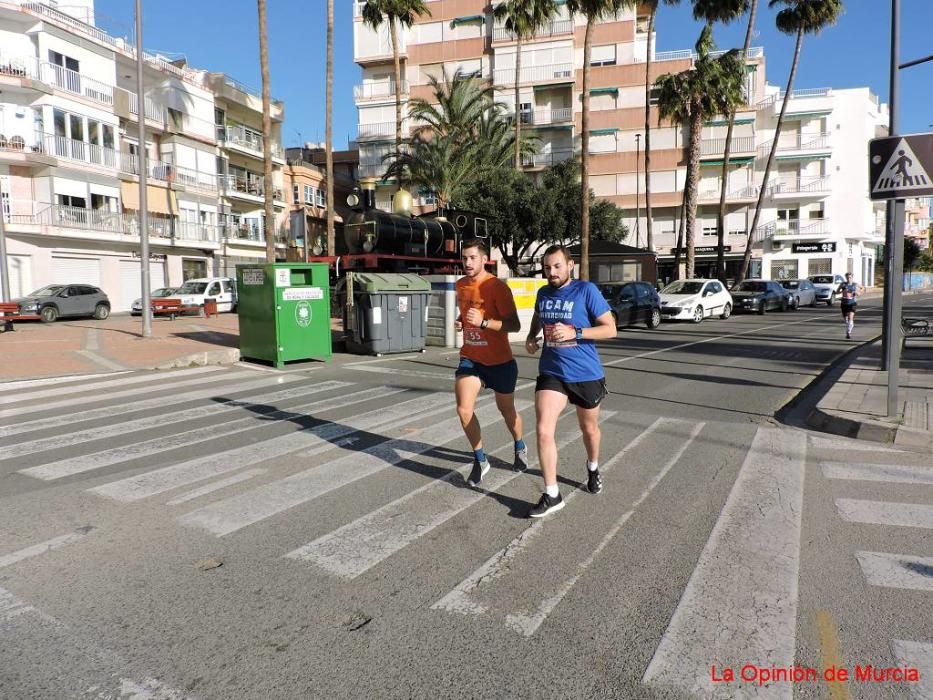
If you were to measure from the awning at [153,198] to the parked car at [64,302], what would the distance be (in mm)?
10121

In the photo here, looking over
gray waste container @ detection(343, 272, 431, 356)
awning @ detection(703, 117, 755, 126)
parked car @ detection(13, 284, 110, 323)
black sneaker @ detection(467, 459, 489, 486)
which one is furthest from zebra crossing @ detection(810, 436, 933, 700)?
awning @ detection(703, 117, 755, 126)

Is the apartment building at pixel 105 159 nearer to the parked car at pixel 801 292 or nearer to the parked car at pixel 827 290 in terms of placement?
the parked car at pixel 801 292

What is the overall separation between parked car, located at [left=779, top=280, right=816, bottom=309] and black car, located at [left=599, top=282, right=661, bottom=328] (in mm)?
14419

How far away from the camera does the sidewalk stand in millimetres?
6402

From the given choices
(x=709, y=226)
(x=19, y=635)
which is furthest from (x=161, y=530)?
(x=709, y=226)

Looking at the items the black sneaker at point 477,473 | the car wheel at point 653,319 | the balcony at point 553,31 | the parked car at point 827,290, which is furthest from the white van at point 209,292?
the parked car at point 827,290

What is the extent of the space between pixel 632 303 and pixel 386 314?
9207 millimetres

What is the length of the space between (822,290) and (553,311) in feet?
124

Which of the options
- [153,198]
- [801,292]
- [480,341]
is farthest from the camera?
[153,198]

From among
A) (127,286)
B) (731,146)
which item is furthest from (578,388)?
(731,146)

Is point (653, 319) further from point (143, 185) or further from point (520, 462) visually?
point (520, 462)

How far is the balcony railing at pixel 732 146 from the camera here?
156 ft

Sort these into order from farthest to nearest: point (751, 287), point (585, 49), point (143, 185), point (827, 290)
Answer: point (827, 290) → point (751, 287) → point (585, 49) → point (143, 185)

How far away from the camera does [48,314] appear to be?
23.4 meters
